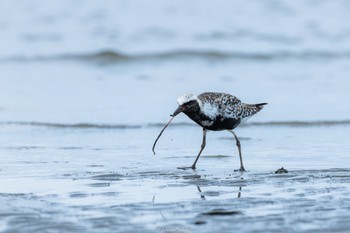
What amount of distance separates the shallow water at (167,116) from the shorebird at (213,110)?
1.66 ft

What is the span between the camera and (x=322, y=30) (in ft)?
86.0

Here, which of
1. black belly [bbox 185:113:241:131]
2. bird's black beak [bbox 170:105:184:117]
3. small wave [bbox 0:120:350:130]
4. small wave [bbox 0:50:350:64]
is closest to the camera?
bird's black beak [bbox 170:105:184:117]

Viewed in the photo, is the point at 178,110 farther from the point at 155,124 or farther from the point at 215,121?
the point at 155,124

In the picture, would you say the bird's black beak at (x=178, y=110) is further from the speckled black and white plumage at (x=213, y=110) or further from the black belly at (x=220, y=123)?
the black belly at (x=220, y=123)

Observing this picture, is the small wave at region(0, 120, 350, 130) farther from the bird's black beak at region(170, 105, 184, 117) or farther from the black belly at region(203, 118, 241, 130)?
the bird's black beak at region(170, 105, 184, 117)

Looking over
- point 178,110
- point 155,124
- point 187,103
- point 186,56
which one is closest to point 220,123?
point 187,103

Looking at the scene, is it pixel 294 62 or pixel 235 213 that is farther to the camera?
pixel 294 62

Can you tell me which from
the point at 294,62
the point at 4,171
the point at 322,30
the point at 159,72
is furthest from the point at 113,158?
the point at 322,30

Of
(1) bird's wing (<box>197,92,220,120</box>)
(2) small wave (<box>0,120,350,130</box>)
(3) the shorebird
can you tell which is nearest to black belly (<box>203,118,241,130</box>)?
(3) the shorebird

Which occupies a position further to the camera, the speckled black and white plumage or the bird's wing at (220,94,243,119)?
the bird's wing at (220,94,243,119)

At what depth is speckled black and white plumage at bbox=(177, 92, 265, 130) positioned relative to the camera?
10.4 metres

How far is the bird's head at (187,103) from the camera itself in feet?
33.8

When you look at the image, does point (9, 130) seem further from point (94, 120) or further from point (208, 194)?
point (208, 194)

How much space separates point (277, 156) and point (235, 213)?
12.4ft
